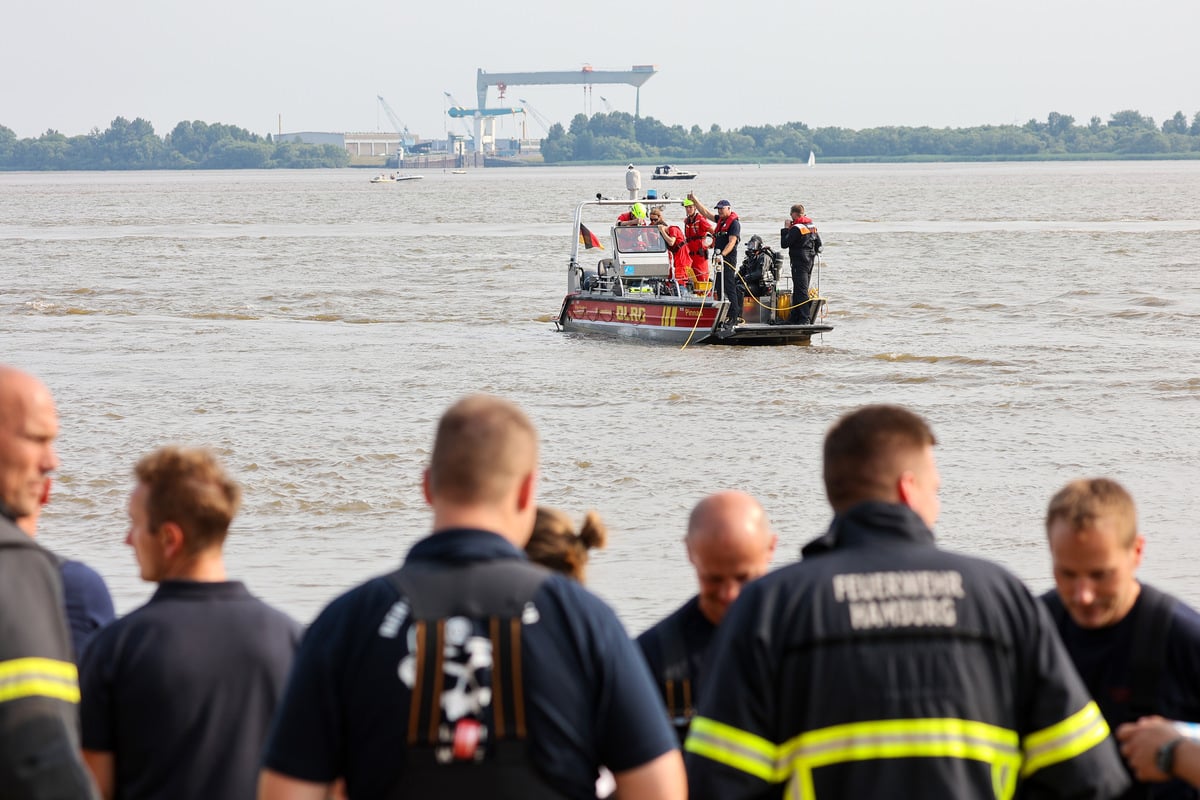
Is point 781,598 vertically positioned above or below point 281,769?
above

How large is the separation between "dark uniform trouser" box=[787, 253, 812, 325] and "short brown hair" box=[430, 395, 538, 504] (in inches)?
661

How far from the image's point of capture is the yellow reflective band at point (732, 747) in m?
2.44

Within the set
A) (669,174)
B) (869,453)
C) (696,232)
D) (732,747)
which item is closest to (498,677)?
(732,747)

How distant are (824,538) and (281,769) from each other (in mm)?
956

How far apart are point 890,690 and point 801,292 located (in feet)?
57.3

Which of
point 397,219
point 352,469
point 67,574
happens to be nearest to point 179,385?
point 352,469

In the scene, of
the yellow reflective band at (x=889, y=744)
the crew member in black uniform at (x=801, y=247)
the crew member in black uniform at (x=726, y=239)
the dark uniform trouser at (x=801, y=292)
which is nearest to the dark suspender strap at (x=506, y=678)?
the yellow reflective band at (x=889, y=744)

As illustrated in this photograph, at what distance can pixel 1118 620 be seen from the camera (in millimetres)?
2854

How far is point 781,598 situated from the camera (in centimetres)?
246

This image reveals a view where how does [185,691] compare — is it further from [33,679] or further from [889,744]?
[889,744]

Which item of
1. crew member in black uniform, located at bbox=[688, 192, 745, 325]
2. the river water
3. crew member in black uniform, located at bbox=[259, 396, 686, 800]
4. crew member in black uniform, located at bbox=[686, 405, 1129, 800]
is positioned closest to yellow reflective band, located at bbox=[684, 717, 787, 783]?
crew member in black uniform, located at bbox=[686, 405, 1129, 800]

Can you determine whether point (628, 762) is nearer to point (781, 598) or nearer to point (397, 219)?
point (781, 598)

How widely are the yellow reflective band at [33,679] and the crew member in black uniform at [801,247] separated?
16.3 m

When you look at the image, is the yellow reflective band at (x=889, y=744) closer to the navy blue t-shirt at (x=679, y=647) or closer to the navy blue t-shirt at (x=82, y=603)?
the navy blue t-shirt at (x=679, y=647)
